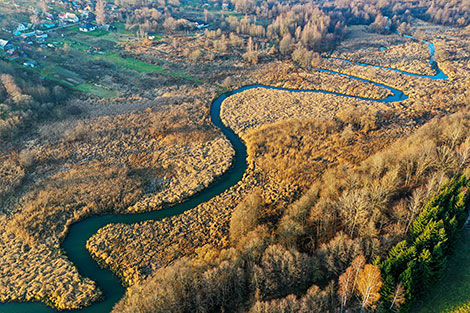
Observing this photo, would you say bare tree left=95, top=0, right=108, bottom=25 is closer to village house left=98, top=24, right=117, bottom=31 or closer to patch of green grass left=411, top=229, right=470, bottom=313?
village house left=98, top=24, right=117, bottom=31

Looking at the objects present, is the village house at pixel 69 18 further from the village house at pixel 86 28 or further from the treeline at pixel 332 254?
the treeline at pixel 332 254

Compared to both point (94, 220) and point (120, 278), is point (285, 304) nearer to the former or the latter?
point (120, 278)

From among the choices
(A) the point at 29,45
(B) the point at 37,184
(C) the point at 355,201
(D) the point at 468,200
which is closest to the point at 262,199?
(C) the point at 355,201

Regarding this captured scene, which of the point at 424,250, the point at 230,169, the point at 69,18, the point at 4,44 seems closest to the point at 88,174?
the point at 230,169

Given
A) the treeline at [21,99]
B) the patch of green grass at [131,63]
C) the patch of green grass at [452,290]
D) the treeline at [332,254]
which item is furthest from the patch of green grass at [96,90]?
the patch of green grass at [452,290]

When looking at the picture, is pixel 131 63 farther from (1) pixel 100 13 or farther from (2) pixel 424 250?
(2) pixel 424 250
